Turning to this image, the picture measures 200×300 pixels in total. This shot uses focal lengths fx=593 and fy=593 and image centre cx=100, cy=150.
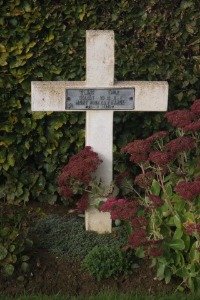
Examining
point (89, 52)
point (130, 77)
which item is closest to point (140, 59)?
point (130, 77)

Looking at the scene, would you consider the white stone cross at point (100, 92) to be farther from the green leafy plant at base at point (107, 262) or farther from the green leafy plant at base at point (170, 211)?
the green leafy plant at base at point (107, 262)

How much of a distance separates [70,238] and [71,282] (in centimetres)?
54

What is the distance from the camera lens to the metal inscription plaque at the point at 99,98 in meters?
4.54

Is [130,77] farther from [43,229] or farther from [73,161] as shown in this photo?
[43,229]

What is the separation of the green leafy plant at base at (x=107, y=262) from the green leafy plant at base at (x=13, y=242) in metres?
0.44

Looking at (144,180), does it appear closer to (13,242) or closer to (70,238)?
(70,238)

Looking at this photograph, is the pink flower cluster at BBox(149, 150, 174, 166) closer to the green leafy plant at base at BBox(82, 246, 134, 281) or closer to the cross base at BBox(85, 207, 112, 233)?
the green leafy plant at base at BBox(82, 246, 134, 281)

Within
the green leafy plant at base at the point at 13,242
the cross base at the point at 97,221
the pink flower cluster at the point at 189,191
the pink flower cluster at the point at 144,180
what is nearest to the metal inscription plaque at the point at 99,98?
the pink flower cluster at the point at 144,180

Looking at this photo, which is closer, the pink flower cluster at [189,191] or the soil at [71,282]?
the pink flower cluster at [189,191]

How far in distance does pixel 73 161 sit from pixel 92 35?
3.13 feet

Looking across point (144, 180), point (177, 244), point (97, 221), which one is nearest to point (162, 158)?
point (144, 180)

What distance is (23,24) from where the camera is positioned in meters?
5.07

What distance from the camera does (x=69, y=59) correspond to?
517 centimetres

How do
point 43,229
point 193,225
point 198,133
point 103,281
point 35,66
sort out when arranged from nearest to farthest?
point 193,225 < point 103,281 < point 198,133 < point 43,229 < point 35,66
